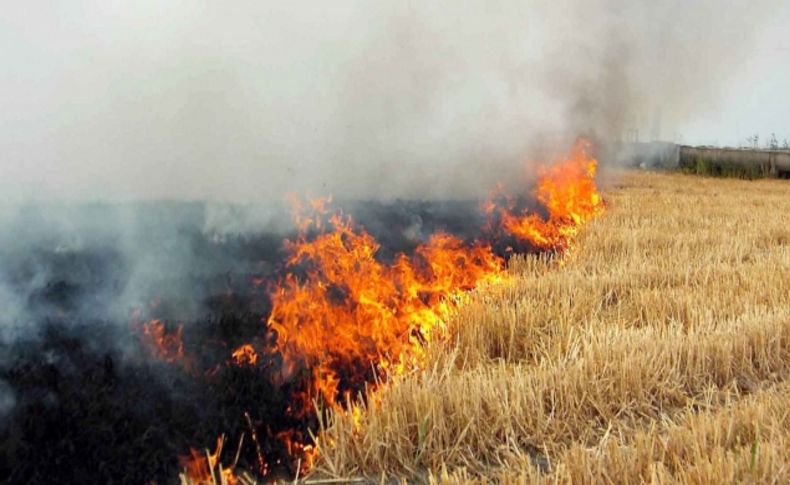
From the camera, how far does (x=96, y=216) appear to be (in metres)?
5.60

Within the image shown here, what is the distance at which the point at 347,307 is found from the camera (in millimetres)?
5191

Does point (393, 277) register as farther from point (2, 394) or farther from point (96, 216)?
point (2, 394)

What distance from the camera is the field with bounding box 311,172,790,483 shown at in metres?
3.06

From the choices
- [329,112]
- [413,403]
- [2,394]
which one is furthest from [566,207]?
[2,394]

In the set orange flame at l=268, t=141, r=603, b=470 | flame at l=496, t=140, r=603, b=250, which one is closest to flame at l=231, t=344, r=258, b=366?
orange flame at l=268, t=141, r=603, b=470

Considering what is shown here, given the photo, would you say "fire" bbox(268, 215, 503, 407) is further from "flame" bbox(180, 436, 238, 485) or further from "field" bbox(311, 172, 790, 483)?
"flame" bbox(180, 436, 238, 485)

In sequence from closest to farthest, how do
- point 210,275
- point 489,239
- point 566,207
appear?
point 210,275, point 489,239, point 566,207

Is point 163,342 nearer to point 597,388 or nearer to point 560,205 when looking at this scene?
point 597,388

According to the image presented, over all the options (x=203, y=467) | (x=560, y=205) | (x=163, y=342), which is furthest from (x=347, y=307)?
(x=560, y=205)

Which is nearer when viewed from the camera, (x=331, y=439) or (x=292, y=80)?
(x=331, y=439)

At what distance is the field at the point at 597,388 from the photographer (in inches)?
121

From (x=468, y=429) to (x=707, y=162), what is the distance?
78.5 ft

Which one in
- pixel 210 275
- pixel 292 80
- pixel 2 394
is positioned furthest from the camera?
pixel 292 80

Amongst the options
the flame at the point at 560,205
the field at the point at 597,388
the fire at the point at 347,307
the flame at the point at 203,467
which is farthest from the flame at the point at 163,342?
the flame at the point at 560,205
